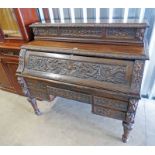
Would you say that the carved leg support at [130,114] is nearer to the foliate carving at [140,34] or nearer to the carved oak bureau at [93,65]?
the carved oak bureau at [93,65]

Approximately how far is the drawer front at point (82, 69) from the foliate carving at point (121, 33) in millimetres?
282

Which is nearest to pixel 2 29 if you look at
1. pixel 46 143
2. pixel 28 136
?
pixel 28 136

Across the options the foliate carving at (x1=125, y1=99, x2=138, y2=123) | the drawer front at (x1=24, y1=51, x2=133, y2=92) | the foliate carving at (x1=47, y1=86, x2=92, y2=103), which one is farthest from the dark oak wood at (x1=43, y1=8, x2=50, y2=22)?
the foliate carving at (x1=125, y1=99, x2=138, y2=123)

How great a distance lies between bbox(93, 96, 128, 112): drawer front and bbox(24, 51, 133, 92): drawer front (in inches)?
4.8

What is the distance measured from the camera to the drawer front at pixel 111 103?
120 cm

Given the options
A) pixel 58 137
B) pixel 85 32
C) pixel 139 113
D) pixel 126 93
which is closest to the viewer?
pixel 126 93

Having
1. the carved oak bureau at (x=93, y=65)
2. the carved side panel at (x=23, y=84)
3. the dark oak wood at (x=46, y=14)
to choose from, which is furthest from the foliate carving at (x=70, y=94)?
the dark oak wood at (x=46, y=14)

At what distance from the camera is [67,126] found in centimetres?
177

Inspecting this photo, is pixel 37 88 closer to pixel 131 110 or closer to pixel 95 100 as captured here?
pixel 95 100

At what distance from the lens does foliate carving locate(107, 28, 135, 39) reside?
50.0 inches

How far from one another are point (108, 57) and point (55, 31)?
69 centimetres

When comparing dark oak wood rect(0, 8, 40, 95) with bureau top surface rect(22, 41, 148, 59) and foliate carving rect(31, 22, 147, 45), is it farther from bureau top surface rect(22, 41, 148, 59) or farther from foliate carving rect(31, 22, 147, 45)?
bureau top surface rect(22, 41, 148, 59)
